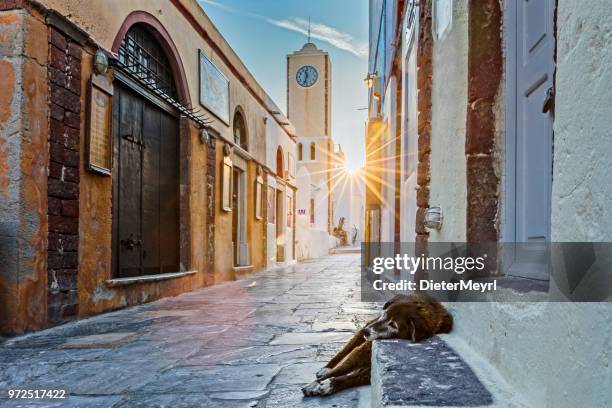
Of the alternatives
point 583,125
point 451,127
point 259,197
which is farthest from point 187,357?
point 259,197

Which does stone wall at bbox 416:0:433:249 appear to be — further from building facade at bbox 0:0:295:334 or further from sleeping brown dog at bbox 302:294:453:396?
building facade at bbox 0:0:295:334

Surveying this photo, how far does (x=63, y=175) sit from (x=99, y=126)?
0.84 meters

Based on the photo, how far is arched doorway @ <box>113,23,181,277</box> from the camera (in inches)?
229

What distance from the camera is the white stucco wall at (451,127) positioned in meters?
2.42

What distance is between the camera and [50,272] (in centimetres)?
427

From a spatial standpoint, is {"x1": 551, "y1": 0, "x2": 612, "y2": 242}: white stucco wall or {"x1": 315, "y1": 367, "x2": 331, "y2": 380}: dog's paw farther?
{"x1": 315, "y1": 367, "x2": 331, "y2": 380}: dog's paw

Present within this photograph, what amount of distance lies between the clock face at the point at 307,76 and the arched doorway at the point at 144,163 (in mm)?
26126

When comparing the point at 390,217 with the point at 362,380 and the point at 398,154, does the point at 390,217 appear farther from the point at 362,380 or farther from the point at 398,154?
the point at 362,380

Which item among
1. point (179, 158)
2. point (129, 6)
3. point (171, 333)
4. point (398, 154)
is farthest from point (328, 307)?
point (129, 6)

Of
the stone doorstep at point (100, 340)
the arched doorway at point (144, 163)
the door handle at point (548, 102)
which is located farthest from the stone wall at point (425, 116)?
the arched doorway at point (144, 163)

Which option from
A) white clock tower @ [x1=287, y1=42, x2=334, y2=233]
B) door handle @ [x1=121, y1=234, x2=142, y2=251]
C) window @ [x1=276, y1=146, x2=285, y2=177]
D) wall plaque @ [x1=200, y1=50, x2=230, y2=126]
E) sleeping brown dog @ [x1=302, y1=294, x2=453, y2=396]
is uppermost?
white clock tower @ [x1=287, y1=42, x2=334, y2=233]

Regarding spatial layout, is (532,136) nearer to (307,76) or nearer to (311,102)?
(311,102)

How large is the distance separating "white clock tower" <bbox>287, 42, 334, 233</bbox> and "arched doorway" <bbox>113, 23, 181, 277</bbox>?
83.4 feet

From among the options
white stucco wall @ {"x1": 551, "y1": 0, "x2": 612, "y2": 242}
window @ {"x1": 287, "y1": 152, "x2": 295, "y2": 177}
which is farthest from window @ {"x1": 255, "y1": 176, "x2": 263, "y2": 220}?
white stucco wall @ {"x1": 551, "y1": 0, "x2": 612, "y2": 242}
